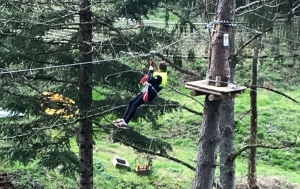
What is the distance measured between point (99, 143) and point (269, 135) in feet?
20.2

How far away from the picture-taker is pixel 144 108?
27.1ft

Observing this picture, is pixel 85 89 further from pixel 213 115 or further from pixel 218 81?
pixel 218 81

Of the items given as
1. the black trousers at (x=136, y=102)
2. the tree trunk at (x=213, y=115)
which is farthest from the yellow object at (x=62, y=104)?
the tree trunk at (x=213, y=115)

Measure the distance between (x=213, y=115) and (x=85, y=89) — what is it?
9.73 ft

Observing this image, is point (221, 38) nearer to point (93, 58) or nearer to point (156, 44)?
point (156, 44)

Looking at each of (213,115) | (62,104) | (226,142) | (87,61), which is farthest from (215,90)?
(62,104)

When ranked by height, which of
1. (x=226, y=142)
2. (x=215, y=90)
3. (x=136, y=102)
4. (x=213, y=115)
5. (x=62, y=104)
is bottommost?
(x=226, y=142)

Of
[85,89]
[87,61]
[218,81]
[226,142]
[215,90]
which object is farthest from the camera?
[226,142]

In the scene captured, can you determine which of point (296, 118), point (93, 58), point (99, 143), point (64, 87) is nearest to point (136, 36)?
point (93, 58)

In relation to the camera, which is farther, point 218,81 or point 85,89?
point 85,89

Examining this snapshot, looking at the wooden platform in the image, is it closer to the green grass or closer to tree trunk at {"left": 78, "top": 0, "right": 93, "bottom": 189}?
tree trunk at {"left": 78, "top": 0, "right": 93, "bottom": 189}

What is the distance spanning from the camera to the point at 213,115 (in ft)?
20.3

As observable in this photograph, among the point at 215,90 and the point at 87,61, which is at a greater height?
Answer: the point at 87,61

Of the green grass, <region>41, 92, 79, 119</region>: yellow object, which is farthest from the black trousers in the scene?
the green grass
